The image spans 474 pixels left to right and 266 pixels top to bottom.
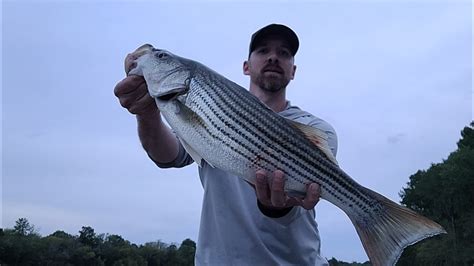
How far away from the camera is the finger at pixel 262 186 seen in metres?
4.42

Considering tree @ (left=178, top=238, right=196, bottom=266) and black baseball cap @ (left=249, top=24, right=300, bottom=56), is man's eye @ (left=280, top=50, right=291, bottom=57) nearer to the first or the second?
black baseball cap @ (left=249, top=24, right=300, bottom=56)

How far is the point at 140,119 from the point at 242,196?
1.35m

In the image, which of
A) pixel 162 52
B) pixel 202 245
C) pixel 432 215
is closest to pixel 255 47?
pixel 162 52

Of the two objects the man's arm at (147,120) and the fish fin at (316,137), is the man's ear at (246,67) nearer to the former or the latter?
the man's arm at (147,120)

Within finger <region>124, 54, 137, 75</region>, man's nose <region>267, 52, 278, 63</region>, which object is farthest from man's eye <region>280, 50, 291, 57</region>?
finger <region>124, 54, 137, 75</region>

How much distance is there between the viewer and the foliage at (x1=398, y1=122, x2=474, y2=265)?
5959 centimetres

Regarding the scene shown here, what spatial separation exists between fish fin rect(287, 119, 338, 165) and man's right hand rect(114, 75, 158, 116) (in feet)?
4.76

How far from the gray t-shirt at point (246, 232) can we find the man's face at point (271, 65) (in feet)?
4.04

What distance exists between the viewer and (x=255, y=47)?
636 cm

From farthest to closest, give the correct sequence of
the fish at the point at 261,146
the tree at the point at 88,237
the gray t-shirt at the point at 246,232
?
the tree at the point at 88,237, the gray t-shirt at the point at 246,232, the fish at the point at 261,146

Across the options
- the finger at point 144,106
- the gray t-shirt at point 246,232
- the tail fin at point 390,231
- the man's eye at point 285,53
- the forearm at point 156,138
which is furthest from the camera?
the man's eye at point 285,53

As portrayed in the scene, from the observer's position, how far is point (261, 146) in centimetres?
457

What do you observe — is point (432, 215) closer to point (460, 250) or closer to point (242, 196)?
point (460, 250)

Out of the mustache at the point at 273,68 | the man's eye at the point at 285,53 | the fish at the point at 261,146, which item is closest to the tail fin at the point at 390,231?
the fish at the point at 261,146
